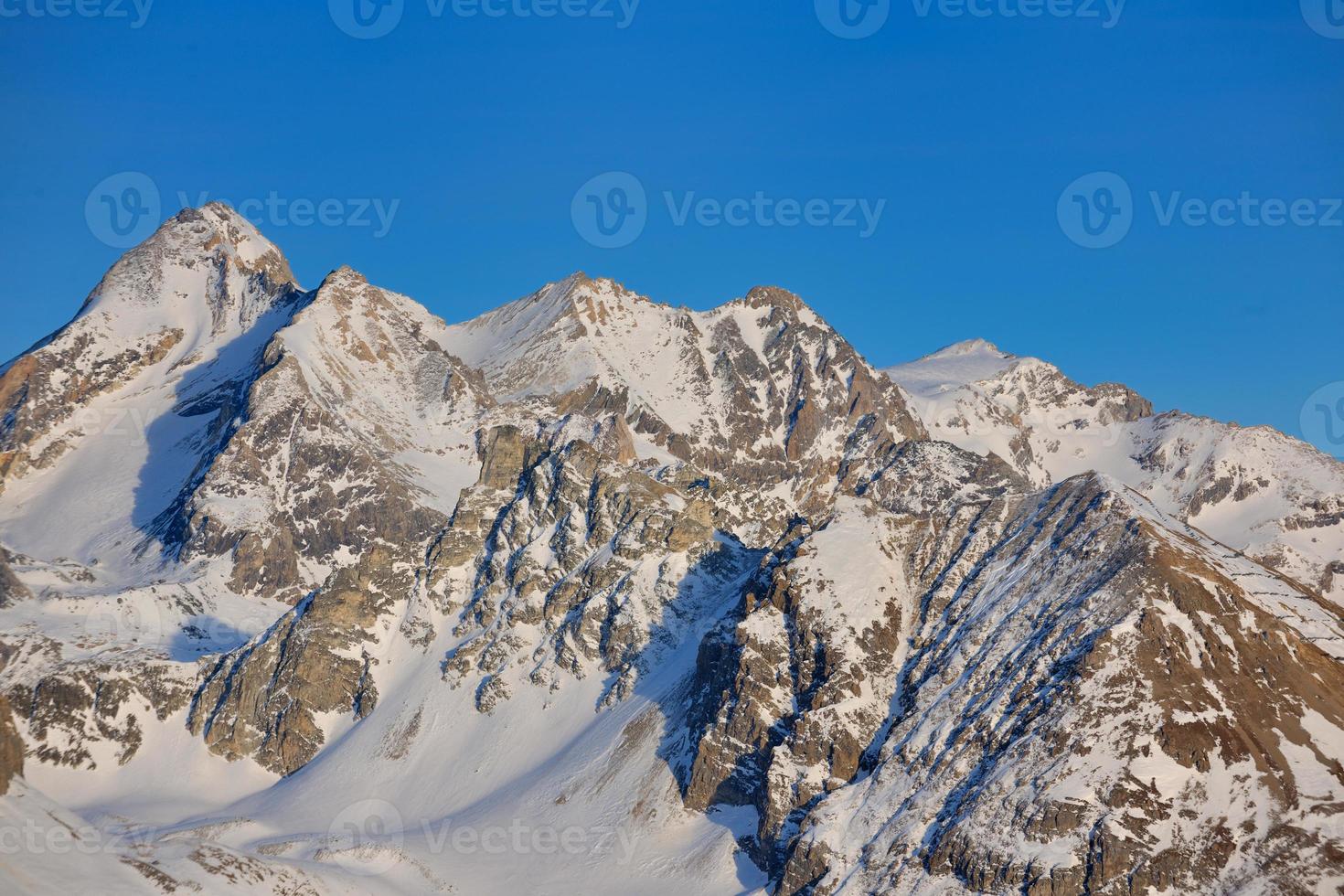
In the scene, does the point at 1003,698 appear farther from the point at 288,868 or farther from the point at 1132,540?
the point at 288,868

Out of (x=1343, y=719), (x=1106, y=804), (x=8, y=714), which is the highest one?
(x=1343, y=719)

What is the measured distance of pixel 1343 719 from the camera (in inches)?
6909

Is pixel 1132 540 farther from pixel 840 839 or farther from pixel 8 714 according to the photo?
pixel 8 714

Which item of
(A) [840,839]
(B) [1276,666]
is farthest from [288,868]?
(B) [1276,666]

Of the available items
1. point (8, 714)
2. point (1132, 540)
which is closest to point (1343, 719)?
point (1132, 540)

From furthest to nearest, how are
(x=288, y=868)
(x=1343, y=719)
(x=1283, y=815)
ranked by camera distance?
(x=288, y=868)
(x=1343, y=719)
(x=1283, y=815)

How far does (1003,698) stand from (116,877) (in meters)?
102

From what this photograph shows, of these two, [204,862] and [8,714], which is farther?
[204,862]

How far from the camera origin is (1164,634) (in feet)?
602

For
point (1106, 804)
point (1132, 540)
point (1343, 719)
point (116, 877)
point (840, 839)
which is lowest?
point (116, 877)

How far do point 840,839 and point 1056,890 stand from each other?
2868 cm

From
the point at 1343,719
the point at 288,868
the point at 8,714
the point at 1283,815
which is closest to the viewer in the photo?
the point at 8,714

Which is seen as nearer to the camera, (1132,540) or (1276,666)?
(1276,666)

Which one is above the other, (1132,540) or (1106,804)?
(1132,540)
